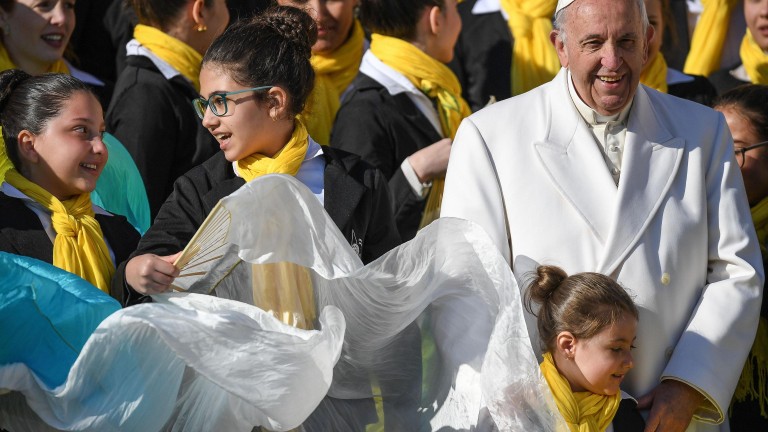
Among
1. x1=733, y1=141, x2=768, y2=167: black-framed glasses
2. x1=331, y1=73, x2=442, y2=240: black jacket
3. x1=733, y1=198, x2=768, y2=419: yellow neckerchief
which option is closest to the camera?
x1=733, y1=198, x2=768, y2=419: yellow neckerchief

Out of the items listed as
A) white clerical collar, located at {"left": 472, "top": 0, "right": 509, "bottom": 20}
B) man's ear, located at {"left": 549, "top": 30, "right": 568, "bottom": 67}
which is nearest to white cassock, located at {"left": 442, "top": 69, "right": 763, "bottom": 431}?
man's ear, located at {"left": 549, "top": 30, "right": 568, "bottom": 67}

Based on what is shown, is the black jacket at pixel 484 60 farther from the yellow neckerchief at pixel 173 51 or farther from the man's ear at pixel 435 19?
the yellow neckerchief at pixel 173 51

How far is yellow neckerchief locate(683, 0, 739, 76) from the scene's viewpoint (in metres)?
6.76

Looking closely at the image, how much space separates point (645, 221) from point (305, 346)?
118 centimetres

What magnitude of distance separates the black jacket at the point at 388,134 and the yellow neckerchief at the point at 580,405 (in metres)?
1.34

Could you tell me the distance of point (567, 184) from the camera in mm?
4172

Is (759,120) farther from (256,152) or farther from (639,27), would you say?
(256,152)

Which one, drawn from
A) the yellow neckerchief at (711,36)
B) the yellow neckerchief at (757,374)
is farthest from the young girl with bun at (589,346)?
the yellow neckerchief at (711,36)

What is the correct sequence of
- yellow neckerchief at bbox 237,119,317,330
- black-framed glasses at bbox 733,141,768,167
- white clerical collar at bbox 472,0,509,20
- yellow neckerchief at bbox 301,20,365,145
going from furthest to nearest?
1. white clerical collar at bbox 472,0,509,20
2. yellow neckerchief at bbox 301,20,365,145
3. black-framed glasses at bbox 733,141,768,167
4. yellow neckerchief at bbox 237,119,317,330

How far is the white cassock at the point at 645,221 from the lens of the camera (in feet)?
13.4

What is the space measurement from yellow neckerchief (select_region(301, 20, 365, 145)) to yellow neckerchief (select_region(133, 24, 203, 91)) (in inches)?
21.4

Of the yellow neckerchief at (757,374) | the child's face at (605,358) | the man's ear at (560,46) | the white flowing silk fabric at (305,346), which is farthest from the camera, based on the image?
the yellow neckerchief at (757,374)

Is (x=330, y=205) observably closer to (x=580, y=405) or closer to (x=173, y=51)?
(x=580, y=405)

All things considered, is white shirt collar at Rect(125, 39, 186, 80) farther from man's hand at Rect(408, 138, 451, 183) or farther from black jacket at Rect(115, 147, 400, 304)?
black jacket at Rect(115, 147, 400, 304)
